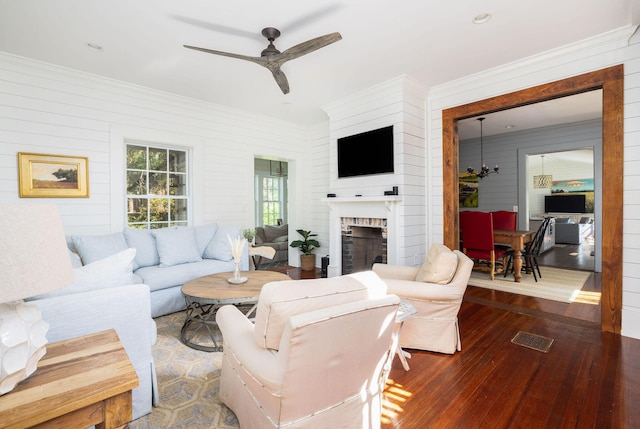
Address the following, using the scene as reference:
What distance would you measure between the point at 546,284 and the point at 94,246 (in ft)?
19.8

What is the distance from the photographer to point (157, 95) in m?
4.44

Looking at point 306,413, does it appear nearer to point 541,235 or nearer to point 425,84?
point 425,84

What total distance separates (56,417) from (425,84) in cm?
471

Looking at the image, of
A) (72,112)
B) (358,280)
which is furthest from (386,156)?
(72,112)

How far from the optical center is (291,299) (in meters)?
1.31

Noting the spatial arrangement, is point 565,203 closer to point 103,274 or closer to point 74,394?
point 103,274

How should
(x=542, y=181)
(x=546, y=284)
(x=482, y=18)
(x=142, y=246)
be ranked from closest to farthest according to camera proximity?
(x=482, y=18)
(x=142, y=246)
(x=546, y=284)
(x=542, y=181)

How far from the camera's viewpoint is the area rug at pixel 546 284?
13.8ft

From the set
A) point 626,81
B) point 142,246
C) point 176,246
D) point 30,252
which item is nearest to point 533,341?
point 626,81

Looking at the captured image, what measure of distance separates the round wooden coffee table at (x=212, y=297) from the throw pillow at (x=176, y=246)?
882 millimetres

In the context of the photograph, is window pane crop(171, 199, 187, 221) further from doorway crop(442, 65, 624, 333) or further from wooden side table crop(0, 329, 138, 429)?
doorway crop(442, 65, 624, 333)

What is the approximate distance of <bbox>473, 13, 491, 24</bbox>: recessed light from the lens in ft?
9.01

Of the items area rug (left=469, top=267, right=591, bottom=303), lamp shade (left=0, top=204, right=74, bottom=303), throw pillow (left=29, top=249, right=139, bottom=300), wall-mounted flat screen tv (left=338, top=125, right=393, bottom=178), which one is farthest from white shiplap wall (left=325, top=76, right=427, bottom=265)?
lamp shade (left=0, top=204, right=74, bottom=303)

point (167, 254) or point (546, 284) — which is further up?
point (167, 254)
